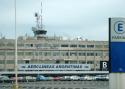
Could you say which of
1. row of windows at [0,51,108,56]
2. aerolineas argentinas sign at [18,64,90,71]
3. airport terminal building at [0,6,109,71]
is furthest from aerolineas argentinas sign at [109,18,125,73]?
row of windows at [0,51,108,56]

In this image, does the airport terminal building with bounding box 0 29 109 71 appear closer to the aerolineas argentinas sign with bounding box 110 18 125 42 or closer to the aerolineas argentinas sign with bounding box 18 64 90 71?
the aerolineas argentinas sign with bounding box 18 64 90 71

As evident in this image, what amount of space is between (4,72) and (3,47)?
1288cm

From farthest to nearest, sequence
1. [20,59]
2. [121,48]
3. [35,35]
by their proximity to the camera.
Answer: [35,35], [20,59], [121,48]

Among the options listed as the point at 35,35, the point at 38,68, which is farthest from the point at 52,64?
the point at 35,35

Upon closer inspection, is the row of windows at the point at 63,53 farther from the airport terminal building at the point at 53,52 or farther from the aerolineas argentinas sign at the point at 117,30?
the aerolineas argentinas sign at the point at 117,30

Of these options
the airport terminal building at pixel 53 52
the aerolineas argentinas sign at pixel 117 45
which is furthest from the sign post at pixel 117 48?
the airport terminal building at pixel 53 52

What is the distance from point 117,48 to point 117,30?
1.42 m

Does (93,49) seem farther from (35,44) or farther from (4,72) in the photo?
(4,72)

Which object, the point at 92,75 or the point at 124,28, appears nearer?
the point at 124,28

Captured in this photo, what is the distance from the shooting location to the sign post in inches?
1451

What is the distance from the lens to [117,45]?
36906 mm

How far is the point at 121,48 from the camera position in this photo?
121ft

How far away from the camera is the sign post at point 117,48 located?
36844mm

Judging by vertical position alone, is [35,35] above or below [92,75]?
above
